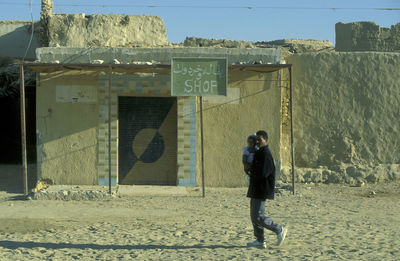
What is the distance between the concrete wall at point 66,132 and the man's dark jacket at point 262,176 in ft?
19.4

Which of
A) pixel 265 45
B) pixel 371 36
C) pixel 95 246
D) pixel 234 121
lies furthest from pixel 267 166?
pixel 265 45

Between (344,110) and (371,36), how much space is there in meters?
4.56

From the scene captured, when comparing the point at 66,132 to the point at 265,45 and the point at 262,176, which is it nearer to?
the point at 262,176

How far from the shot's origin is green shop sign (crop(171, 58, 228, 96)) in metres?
9.69

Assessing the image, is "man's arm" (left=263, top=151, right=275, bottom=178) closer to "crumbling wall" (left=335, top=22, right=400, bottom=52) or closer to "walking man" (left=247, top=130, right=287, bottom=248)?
"walking man" (left=247, top=130, right=287, bottom=248)

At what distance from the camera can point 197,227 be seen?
7523mm

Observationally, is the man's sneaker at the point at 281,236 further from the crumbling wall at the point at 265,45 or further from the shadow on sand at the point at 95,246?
the crumbling wall at the point at 265,45


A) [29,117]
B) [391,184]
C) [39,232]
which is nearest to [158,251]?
[39,232]

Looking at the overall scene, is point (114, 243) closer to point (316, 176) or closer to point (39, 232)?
point (39, 232)

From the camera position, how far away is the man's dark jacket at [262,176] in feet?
19.2

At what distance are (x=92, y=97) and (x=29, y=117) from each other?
4941 mm

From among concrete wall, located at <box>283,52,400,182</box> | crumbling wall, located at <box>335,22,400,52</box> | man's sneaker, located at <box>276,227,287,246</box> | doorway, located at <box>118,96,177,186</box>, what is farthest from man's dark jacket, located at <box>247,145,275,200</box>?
crumbling wall, located at <box>335,22,400,52</box>

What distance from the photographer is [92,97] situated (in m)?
11.1

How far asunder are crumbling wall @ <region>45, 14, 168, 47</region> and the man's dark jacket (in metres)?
9.64
